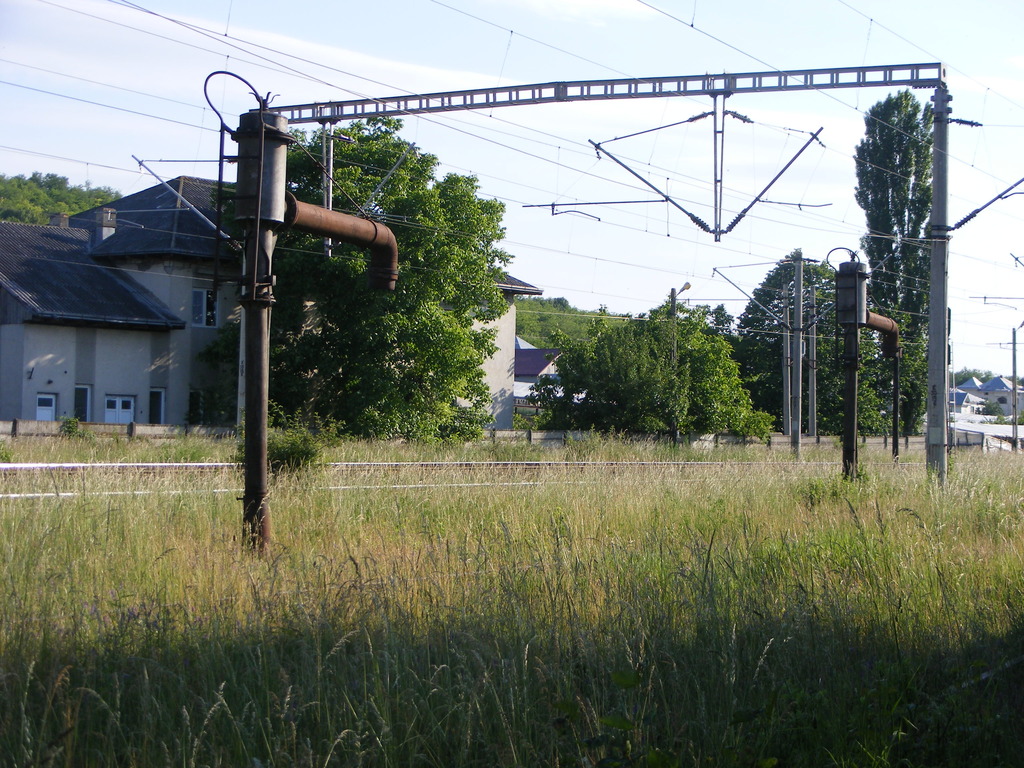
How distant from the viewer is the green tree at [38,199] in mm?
74606

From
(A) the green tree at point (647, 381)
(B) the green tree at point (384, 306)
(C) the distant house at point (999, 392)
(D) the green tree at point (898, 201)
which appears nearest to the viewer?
(B) the green tree at point (384, 306)

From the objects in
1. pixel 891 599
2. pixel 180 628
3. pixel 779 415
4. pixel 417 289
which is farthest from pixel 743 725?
pixel 779 415

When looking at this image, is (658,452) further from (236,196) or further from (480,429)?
(236,196)

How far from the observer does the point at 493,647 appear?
511cm

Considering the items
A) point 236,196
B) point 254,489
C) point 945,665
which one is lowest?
point 945,665

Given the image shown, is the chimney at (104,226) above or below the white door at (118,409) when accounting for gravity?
above

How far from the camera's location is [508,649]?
16.6 ft

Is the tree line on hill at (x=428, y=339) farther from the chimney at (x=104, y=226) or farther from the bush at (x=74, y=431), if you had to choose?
the chimney at (x=104, y=226)

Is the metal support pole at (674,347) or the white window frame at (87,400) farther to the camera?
the metal support pole at (674,347)

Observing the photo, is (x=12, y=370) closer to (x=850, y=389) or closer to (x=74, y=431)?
(x=74, y=431)

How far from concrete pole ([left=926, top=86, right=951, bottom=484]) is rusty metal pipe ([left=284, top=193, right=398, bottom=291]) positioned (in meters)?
10.3

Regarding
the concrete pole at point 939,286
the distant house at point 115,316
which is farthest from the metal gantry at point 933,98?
the distant house at point 115,316

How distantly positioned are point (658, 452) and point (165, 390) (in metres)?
19.8

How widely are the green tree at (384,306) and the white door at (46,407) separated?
7616 mm
